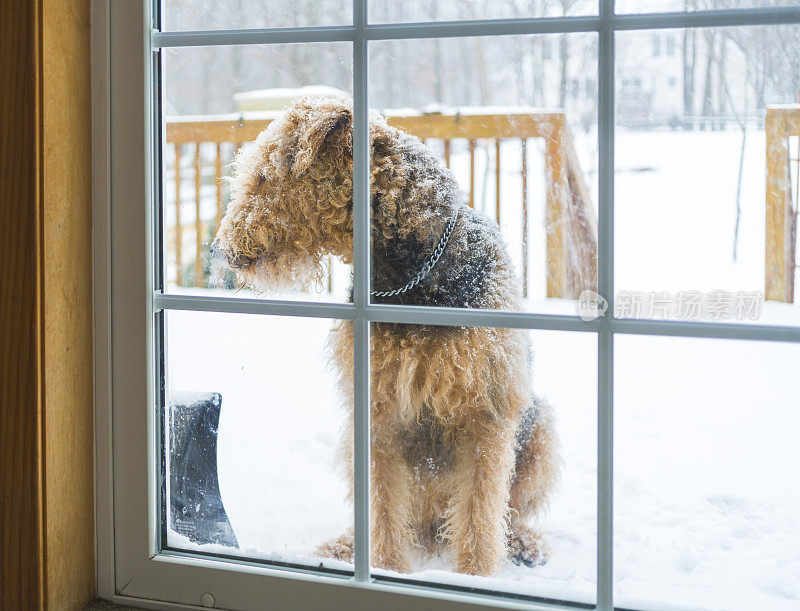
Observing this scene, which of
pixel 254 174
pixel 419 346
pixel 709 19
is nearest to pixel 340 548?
pixel 419 346

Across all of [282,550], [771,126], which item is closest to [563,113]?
[771,126]

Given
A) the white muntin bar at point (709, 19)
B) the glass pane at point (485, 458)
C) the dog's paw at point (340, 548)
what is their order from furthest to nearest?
the dog's paw at point (340, 548) < the glass pane at point (485, 458) < the white muntin bar at point (709, 19)

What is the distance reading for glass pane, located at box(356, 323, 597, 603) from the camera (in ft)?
3.27

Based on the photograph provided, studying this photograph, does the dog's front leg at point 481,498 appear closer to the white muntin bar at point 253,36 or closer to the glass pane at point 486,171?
the glass pane at point 486,171

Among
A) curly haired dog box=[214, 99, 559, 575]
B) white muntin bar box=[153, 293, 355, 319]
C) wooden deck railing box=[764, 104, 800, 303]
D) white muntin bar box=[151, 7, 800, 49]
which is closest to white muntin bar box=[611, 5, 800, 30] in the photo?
white muntin bar box=[151, 7, 800, 49]

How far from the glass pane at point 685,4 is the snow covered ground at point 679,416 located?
15 centimetres

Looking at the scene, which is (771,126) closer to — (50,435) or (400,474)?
(400,474)

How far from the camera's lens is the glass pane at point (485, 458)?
997 millimetres

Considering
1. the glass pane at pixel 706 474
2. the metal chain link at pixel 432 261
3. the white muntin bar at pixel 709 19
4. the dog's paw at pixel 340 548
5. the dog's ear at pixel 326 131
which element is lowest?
the dog's paw at pixel 340 548

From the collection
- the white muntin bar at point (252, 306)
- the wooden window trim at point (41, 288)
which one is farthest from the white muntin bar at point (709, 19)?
the wooden window trim at point (41, 288)

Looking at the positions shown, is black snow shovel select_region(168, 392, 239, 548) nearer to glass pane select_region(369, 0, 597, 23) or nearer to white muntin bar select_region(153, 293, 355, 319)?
white muntin bar select_region(153, 293, 355, 319)

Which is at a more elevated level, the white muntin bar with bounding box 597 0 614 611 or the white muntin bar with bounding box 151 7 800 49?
the white muntin bar with bounding box 151 7 800 49

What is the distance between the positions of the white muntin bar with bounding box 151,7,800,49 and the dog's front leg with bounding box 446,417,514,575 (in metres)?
0.52

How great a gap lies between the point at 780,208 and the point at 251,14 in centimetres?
75
